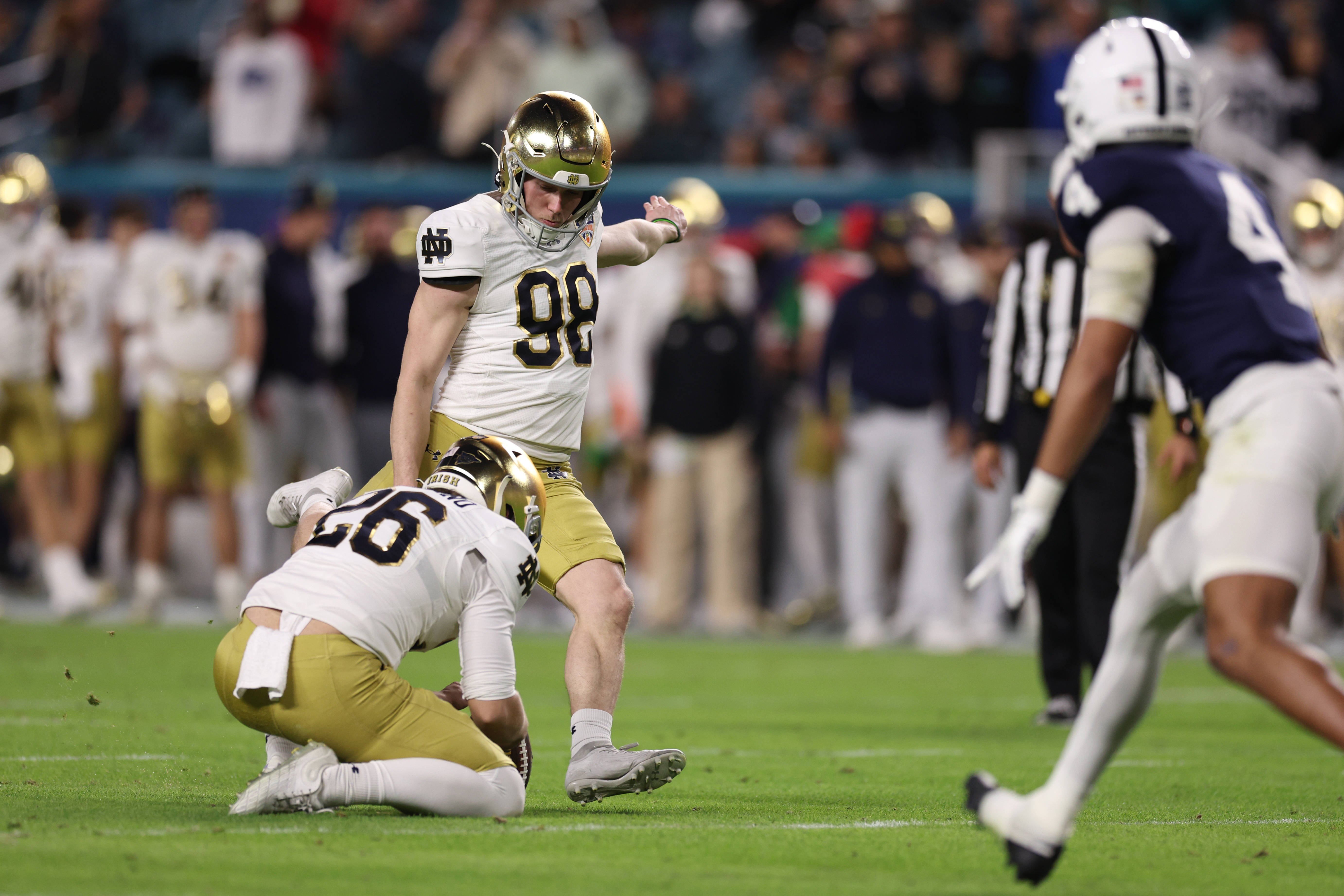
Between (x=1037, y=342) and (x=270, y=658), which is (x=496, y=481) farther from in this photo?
(x=1037, y=342)

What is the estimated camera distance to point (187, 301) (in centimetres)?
1181

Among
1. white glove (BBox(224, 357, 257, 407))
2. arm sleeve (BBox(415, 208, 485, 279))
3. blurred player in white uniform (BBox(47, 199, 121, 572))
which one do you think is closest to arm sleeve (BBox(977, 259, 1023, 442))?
arm sleeve (BBox(415, 208, 485, 279))

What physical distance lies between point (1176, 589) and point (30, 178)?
8947mm

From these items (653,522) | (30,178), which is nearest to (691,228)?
(653,522)

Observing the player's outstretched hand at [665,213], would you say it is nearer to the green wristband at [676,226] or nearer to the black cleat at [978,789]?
the green wristband at [676,226]

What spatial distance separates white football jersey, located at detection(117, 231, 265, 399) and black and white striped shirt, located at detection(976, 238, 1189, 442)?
18.9ft

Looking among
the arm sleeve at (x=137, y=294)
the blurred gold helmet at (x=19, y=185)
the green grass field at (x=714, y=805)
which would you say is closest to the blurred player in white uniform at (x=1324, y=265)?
the green grass field at (x=714, y=805)

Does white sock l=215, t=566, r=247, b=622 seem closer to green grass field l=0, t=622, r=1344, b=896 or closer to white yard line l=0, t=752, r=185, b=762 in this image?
green grass field l=0, t=622, r=1344, b=896

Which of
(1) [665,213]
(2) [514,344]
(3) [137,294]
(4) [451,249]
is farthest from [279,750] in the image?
(3) [137,294]

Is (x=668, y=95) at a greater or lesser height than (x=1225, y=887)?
greater

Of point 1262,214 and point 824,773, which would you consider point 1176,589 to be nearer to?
point 1262,214

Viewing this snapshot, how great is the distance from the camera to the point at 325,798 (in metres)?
4.35

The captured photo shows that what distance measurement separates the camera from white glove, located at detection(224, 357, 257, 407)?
38.5ft

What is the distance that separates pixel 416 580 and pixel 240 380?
25.3ft
